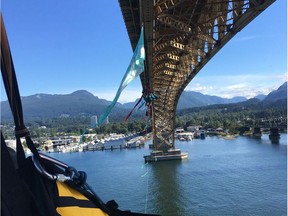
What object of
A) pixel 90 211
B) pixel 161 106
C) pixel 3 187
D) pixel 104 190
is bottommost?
pixel 104 190

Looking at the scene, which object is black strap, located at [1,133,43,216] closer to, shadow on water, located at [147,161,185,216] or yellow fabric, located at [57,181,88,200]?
yellow fabric, located at [57,181,88,200]

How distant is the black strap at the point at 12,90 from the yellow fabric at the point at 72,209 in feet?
0.47

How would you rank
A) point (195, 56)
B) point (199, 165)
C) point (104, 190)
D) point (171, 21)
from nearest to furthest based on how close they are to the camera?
point (171, 21)
point (195, 56)
point (104, 190)
point (199, 165)

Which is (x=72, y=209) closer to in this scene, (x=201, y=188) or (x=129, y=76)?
(x=129, y=76)

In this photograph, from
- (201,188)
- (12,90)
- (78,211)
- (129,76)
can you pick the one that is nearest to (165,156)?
(201,188)

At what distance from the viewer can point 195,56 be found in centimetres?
1560

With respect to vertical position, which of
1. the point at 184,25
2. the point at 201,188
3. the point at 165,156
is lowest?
the point at 201,188

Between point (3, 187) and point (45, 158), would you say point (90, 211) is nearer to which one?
point (45, 158)

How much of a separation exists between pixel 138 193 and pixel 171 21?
37.9 ft

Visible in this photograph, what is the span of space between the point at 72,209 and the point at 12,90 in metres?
0.33

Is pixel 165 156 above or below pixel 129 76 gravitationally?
below

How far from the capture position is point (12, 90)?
0.76 m

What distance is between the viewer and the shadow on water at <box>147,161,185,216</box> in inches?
616

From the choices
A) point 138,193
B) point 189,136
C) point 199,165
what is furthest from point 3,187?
point 189,136
